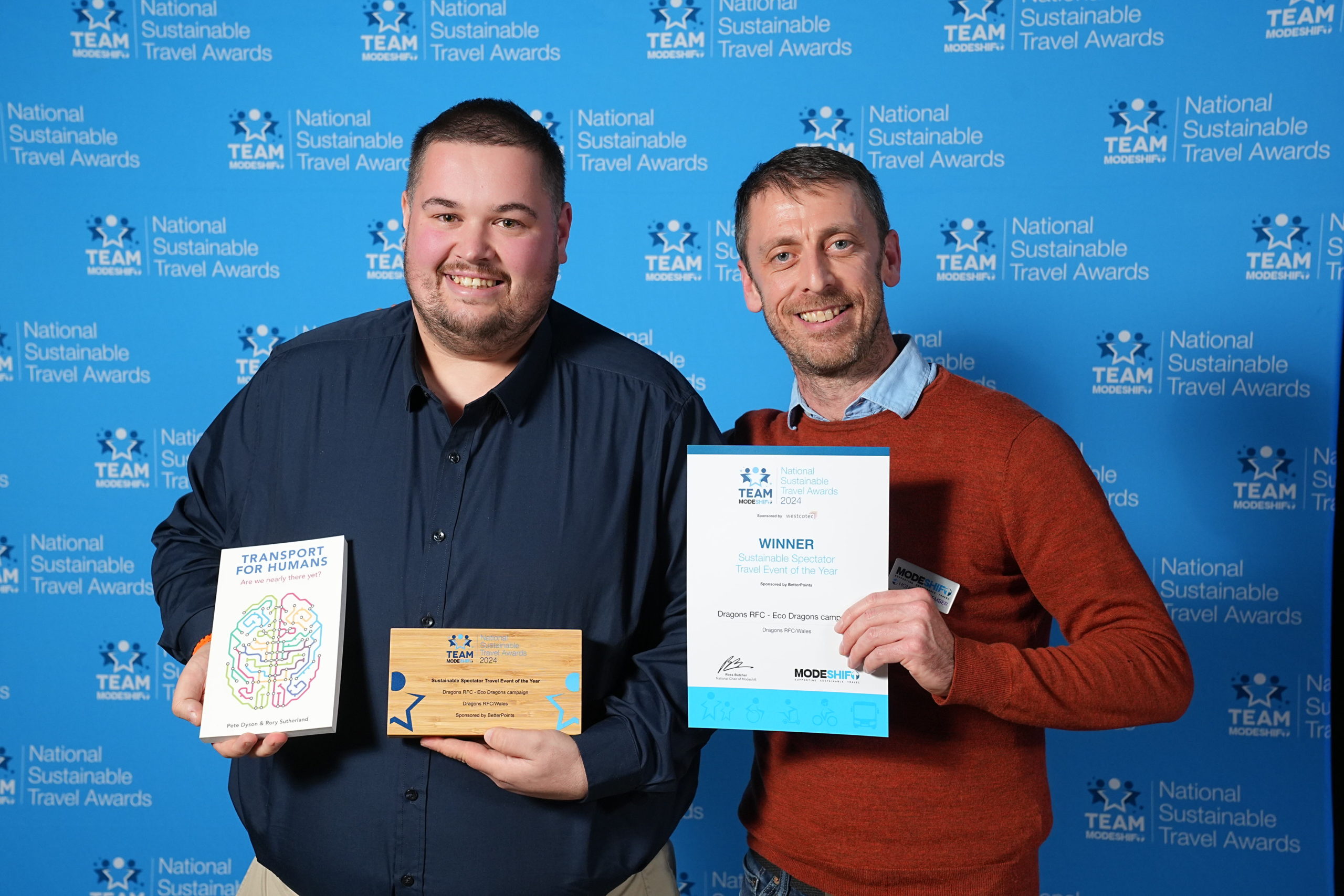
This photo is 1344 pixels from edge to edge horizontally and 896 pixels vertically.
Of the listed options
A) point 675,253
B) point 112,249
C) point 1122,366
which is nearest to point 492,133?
point 675,253

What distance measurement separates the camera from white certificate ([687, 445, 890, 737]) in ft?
4.64

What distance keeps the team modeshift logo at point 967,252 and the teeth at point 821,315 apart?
4.60ft

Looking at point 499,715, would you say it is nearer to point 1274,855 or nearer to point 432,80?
point 432,80

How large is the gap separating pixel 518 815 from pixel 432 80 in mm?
2389

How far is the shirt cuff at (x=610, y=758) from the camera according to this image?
142cm

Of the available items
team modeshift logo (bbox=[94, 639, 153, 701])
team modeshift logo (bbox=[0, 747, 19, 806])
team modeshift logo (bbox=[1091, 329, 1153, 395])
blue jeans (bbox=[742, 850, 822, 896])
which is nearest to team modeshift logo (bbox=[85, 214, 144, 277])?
team modeshift logo (bbox=[94, 639, 153, 701])

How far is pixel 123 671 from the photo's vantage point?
3.18 meters

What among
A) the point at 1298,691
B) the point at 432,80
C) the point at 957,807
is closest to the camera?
the point at 957,807

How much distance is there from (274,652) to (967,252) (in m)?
2.26

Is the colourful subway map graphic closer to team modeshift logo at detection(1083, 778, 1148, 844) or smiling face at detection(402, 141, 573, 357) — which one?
smiling face at detection(402, 141, 573, 357)

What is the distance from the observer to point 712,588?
146cm

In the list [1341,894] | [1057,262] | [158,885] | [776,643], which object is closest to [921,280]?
[1057,262]

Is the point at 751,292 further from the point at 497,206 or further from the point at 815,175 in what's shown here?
the point at 497,206

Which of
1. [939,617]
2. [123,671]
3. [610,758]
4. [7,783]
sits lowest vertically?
[7,783]
